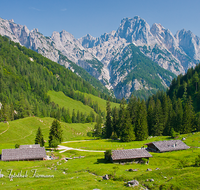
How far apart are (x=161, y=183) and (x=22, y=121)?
5046 inches

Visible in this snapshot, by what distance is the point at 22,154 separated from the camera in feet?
198

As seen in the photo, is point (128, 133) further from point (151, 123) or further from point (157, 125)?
point (151, 123)

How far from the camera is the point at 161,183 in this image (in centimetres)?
3069

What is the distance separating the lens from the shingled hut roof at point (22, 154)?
188 feet

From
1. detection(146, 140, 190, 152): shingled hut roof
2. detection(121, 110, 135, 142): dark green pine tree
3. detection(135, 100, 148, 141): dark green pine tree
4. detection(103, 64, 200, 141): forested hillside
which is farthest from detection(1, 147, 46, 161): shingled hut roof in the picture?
detection(135, 100, 148, 141): dark green pine tree

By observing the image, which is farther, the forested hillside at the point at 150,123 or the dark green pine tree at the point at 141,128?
the forested hillside at the point at 150,123

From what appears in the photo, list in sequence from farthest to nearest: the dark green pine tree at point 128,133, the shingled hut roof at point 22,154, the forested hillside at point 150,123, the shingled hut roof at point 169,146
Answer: the forested hillside at point 150,123 → the dark green pine tree at point 128,133 → the shingled hut roof at point 169,146 → the shingled hut roof at point 22,154

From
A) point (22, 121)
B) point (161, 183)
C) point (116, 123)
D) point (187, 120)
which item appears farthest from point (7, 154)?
point (187, 120)

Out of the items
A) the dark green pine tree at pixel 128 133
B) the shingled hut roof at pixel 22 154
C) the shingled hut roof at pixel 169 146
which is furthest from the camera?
the dark green pine tree at pixel 128 133

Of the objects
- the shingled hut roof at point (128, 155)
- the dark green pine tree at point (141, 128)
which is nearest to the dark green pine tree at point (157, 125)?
the dark green pine tree at point (141, 128)

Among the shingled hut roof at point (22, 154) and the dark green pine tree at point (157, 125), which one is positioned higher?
the dark green pine tree at point (157, 125)

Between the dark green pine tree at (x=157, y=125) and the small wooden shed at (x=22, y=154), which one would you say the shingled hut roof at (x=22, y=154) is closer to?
the small wooden shed at (x=22, y=154)

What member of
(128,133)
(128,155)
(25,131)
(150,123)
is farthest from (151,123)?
(25,131)

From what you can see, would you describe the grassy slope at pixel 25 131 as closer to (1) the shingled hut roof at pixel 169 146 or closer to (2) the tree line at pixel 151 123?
(2) the tree line at pixel 151 123
